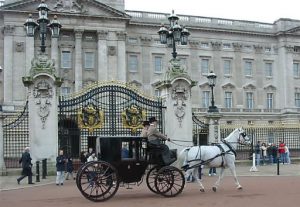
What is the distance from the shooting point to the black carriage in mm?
12500

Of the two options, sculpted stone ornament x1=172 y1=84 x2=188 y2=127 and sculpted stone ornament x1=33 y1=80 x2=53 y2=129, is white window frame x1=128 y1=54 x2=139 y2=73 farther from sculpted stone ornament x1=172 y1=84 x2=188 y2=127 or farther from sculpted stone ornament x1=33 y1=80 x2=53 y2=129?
sculpted stone ornament x1=33 y1=80 x2=53 y2=129

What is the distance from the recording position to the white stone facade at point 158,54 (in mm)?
54594

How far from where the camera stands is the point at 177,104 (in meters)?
22.0

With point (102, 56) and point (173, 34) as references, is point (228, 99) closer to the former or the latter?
point (102, 56)

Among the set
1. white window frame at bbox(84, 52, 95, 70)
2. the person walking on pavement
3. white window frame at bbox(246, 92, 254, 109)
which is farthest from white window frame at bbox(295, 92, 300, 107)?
the person walking on pavement

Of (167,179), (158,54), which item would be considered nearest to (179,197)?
(167,179)

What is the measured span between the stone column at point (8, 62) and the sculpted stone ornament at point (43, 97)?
34.7m

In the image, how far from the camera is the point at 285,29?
224 ft

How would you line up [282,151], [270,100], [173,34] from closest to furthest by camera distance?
[173,34] < [282,151] < [270,100]

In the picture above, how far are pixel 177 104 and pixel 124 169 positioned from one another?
9.24 metres

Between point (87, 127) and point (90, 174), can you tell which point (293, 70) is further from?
point (90, 174)

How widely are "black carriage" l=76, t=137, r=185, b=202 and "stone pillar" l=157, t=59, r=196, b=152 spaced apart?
26.8 ft

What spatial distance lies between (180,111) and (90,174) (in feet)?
33.3

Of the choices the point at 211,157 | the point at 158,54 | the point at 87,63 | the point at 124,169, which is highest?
the point at 158,54
